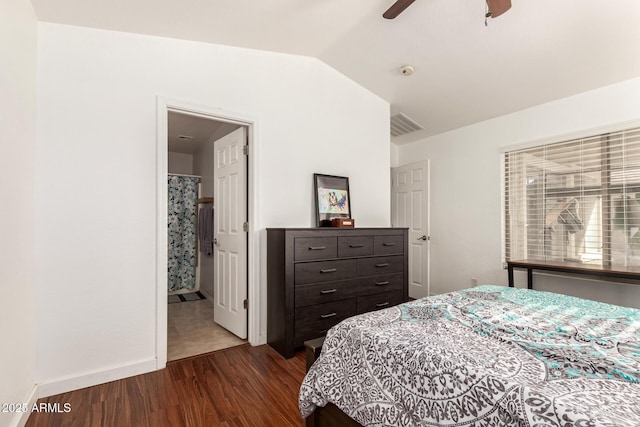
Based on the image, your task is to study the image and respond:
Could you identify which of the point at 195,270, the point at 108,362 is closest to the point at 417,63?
the point at 108,362

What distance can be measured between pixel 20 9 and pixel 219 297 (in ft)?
8.66

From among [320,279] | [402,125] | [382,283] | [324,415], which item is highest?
[402,125]

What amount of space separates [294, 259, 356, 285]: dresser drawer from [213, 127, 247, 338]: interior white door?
627mm

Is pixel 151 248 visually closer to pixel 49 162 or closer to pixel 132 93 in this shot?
pixel 49 162

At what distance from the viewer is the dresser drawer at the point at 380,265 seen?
2943 millimetres

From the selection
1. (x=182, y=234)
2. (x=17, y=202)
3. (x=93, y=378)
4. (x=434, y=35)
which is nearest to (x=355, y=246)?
(x=434, y=35)

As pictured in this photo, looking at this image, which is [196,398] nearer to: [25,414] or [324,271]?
[25,414]

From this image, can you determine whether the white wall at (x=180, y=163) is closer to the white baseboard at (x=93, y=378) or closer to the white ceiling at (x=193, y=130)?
the white ceiling at (x=193, y=130)

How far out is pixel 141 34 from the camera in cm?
234

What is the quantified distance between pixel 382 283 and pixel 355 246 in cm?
52

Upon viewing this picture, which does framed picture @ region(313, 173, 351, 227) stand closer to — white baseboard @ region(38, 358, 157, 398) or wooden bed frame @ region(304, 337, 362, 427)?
wooden bed frame @ region(304, 337, 362, 427)

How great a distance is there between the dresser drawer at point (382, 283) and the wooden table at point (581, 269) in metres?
1.18

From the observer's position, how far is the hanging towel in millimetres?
4543

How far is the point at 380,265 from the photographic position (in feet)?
10.1
